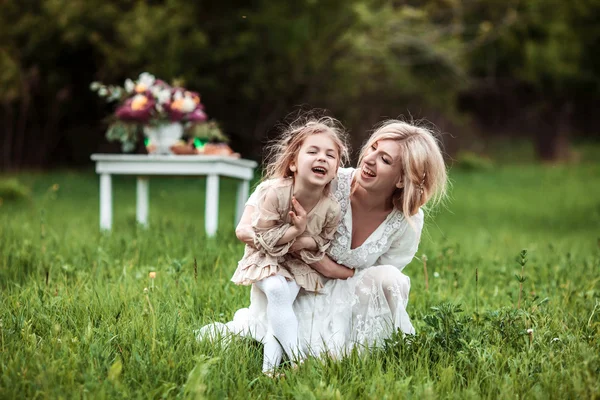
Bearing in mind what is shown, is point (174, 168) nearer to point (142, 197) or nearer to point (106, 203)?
point (106, 203)

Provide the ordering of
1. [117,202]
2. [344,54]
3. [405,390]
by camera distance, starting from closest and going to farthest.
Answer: [405,390]
[117,202]
[344,54]

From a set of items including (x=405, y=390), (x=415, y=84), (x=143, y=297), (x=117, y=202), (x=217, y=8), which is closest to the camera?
(x=405, y=390)

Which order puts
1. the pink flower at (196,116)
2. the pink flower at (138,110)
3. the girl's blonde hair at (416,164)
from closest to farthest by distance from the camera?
the girl's blonde hair at (416,164)
the pink flower at (138,110)
the pink flower at (196,116)

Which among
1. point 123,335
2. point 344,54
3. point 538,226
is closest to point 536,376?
point 123,335

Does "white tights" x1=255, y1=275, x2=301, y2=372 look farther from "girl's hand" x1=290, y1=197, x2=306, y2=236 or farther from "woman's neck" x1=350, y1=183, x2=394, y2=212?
"woman's neck" x1=350, y1=183, x2=394, y2=212

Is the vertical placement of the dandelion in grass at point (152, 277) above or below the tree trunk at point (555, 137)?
below

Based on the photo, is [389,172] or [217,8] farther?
[217,8]

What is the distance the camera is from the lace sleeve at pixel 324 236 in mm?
3137

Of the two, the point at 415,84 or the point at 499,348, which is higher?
the point at 415,84

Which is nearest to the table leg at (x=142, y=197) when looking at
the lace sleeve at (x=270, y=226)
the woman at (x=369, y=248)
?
the woman at (x=369, y=248)

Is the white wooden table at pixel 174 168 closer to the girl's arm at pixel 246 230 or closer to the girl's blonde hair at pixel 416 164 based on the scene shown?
the girl's arm at pixel 246 230

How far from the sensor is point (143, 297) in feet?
11.5

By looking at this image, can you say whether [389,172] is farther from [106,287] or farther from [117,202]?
[117,202]

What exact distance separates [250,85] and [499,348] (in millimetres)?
12119
